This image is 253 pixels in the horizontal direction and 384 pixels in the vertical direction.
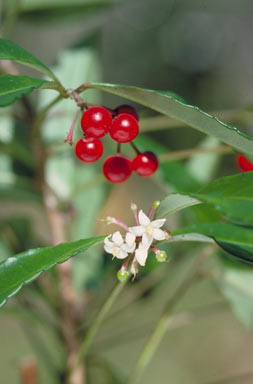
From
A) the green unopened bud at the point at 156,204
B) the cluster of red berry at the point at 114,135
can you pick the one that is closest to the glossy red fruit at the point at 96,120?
the cluster of red berry at the point at 114,135

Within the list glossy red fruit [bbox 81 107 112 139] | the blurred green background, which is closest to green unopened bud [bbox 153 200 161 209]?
glossy red fruit [bbox 81 107 112 139]

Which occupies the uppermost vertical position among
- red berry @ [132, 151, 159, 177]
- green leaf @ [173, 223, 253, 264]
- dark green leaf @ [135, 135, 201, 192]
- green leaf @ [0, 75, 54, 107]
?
dark green leaf @ [135, 135, 201, 192]

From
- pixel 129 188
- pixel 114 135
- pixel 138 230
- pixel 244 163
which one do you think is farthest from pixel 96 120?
pixel 129 188

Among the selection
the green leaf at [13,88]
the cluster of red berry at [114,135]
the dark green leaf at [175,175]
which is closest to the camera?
the green leaf at [13,88]

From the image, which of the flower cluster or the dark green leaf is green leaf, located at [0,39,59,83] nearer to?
the flower cluster

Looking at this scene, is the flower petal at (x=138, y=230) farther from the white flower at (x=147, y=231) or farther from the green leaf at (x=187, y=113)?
the green leaf at (x=187, y=113)

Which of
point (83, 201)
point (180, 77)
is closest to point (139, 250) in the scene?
point (83, 201)

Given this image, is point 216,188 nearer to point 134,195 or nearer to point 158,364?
point 158,364
